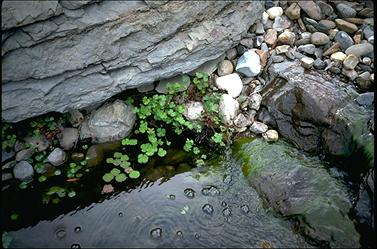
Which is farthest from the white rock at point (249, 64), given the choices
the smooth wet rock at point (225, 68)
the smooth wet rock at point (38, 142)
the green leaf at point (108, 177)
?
the smooth wet rock at point (38, 142)

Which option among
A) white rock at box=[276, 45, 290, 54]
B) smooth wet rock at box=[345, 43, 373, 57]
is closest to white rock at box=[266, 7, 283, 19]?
white rock at box=[276, 45, 290, 54]

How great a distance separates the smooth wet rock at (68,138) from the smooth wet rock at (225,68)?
241cm

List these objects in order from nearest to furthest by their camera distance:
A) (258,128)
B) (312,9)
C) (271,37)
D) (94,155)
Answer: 1. (94,155)
2. (258,128)
3. (271,37)
4. (312,9)

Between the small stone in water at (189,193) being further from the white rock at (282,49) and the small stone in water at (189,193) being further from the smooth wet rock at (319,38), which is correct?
the smooth wet rock at (319,38)

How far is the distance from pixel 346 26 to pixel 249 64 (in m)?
1.77

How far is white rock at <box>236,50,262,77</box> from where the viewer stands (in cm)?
534

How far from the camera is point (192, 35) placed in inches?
191

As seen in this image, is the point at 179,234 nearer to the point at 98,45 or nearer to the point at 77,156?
the point at 77,156

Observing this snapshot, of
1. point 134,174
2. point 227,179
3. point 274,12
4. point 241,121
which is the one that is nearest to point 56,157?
point 134,174

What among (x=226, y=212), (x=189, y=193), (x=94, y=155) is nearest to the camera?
(x=226, y=212)

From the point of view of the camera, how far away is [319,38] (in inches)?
215

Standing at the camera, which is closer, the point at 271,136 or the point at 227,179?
the point at 227,179

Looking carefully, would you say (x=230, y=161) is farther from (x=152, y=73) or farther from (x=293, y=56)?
(x=293, y=56)

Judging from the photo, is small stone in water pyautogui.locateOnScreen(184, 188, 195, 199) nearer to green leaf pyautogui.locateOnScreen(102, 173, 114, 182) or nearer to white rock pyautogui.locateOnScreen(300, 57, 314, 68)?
green leaf pyautogui.locateOnScreen(102, 173, 114, 182)
